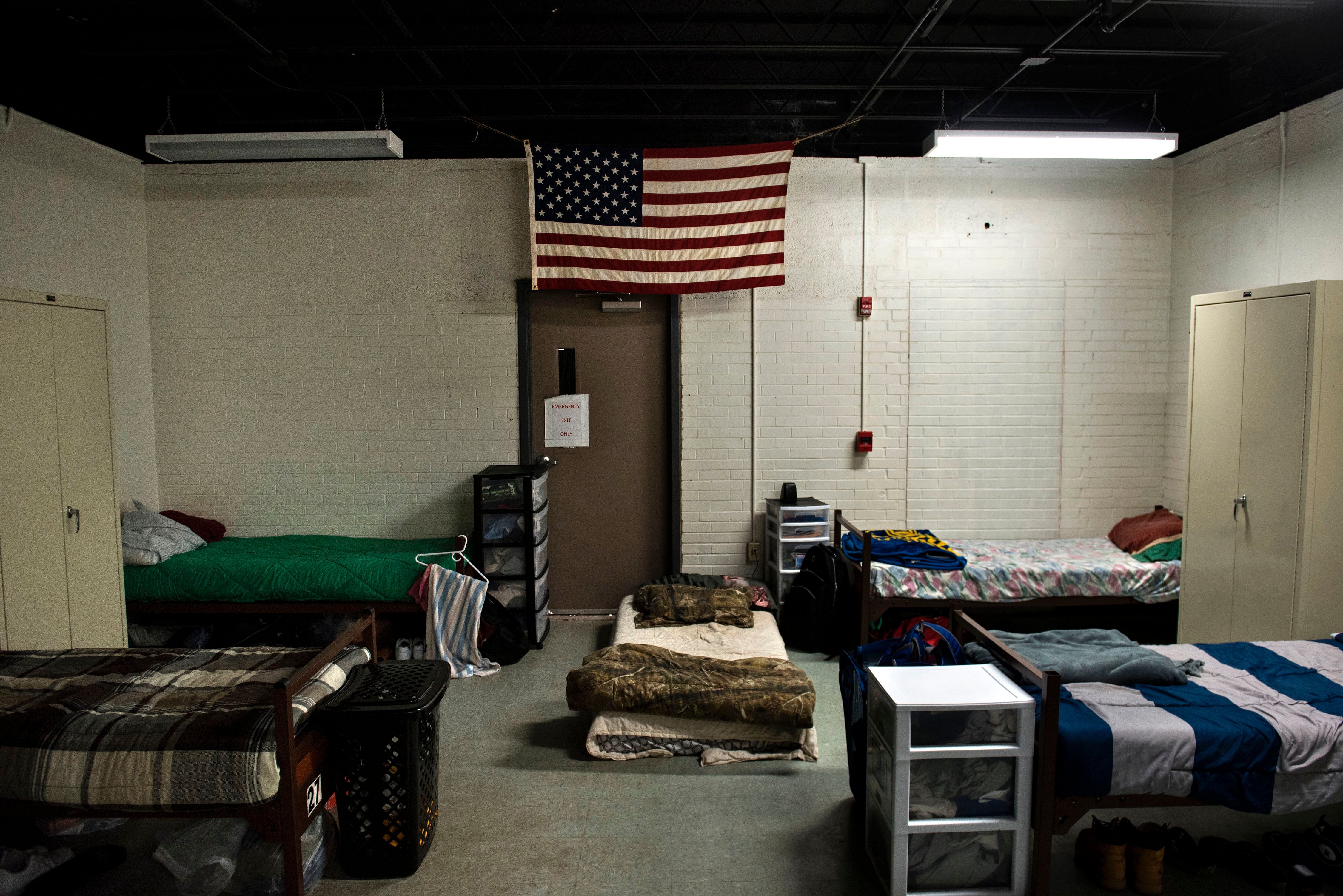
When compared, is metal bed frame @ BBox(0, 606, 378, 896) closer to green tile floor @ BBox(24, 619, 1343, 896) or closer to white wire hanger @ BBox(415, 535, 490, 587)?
green tile floor @ BBox(24, 619, 1343, 896)

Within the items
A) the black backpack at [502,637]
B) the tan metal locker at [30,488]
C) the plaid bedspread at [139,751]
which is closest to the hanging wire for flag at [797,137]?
the tan metal locker at [30,488]

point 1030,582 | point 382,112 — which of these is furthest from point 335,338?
point 1030,582

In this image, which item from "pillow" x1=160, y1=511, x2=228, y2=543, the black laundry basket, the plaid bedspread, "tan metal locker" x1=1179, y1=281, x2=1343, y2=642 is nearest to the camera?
the plaid bedspread

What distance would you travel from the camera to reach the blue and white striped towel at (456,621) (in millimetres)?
4898

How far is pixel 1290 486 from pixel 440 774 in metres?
4.47

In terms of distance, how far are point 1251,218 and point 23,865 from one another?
723 cm

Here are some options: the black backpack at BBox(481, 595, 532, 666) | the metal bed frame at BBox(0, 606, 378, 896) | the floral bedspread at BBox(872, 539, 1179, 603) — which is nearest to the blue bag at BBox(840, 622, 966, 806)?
the floral bedspread at BBox(872, 539, 1179, 603)

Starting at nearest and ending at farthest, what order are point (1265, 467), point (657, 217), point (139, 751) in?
point (139, 751) < point (1265, 467) < point (657, 217)

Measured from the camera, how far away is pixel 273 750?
2473 millimetres

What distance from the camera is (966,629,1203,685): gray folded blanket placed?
2988mm

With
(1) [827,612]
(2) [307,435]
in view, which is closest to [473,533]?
(2) [307,435]

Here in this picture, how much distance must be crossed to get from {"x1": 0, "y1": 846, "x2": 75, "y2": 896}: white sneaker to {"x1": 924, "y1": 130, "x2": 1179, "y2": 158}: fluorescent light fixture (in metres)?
5.47

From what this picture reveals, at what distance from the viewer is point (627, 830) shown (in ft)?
10.4

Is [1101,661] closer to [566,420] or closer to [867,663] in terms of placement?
[867,663]
